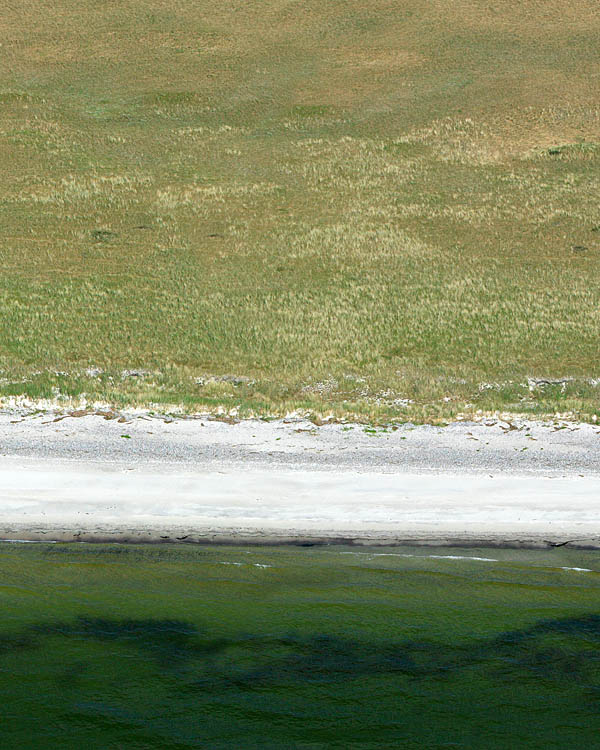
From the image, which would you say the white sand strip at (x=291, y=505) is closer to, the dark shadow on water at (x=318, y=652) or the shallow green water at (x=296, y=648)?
the shallow green water at (x=296, y=648)

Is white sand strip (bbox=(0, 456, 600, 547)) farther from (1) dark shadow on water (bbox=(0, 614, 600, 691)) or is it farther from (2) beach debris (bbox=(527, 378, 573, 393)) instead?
(2) beach debris (bbox=(527, 378, 573, 393))

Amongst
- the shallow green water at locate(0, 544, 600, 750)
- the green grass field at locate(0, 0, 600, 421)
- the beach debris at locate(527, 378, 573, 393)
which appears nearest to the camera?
the shallow green water at locate(0, 544, 600, 750)

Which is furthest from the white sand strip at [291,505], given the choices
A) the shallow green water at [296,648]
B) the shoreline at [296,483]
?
the shallow green water at [296,648]

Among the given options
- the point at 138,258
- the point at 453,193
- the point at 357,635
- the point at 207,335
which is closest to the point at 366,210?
the point at 453,193

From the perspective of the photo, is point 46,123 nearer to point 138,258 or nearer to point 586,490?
point 138,258

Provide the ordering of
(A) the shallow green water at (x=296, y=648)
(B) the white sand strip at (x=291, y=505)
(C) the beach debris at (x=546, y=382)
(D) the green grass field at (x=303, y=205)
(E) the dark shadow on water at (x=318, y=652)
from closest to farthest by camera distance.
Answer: (A) the shallow green water at (x=296, y=648)
(E) the dark shadow on water at (x=318, y=652)
(B) the white sand strip at (x=291, y=505)
(C) the beach debris at (x=546, y=382)
(D) the green grass field at (x=303, y=205)

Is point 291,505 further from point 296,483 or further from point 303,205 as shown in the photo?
point 303,205

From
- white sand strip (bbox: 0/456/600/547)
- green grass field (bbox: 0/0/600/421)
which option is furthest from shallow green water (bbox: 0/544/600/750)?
green grass field (bbox: 0/0/600/421)

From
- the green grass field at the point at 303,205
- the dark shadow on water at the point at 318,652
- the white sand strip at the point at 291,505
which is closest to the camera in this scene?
the dark shadow on water at the point at 318,652
